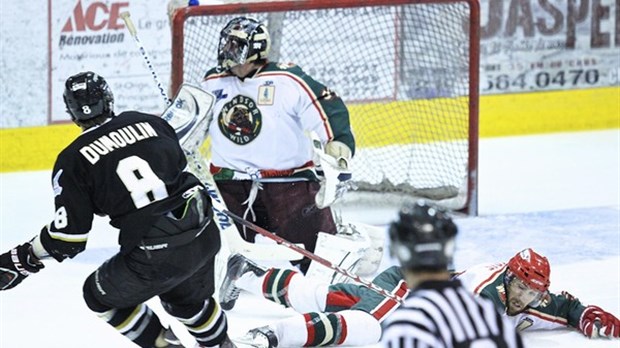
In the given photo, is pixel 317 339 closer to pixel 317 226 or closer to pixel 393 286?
pixel 393 286

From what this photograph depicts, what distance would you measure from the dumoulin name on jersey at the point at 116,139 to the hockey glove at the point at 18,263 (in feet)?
1.12

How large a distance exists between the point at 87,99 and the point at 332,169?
136 centimetres

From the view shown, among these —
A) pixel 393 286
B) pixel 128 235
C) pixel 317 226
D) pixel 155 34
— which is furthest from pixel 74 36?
pixel 128 235

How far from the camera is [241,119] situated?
5.20 m

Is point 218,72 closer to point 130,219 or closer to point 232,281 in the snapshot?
point 232,281

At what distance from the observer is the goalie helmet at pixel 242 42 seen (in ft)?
16.6

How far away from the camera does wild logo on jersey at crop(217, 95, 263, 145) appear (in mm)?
5188

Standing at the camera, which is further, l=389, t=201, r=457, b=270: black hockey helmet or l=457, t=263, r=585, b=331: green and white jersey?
l=457, t=263, r=585, b=331: green and white jersey

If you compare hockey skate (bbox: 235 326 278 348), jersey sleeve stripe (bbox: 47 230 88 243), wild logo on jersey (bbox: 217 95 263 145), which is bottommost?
hockey skate (bbox: 235 326 278 348)

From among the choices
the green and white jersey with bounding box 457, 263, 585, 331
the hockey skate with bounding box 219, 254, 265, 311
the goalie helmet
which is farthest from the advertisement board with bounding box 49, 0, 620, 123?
the green and white jersey with bounding box 457, 263, 585, 331

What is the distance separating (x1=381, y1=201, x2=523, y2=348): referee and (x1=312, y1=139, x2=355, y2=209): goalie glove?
2.48 metres

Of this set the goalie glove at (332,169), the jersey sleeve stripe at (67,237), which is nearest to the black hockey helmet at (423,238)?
the jersey sleeve stripe at (67,237)

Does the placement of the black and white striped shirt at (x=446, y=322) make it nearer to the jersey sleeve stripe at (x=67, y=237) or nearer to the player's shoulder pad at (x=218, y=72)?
the jersey sleeve stripe at (x=67, y=237)

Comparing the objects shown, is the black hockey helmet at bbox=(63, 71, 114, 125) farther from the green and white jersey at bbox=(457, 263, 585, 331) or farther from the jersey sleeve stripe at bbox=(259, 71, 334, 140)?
the jersey sleeve stripe at bbox=(259, 71, 334, 140)
